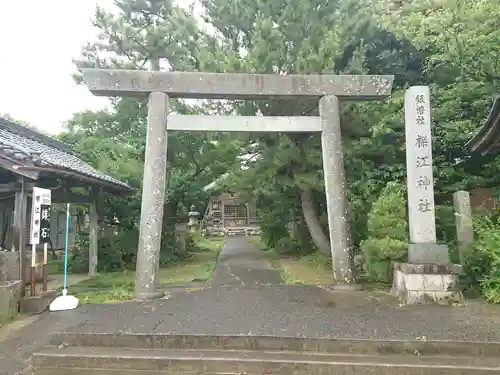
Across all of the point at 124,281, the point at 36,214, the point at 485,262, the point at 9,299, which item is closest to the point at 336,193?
the point at 485,262

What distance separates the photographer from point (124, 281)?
964 cm

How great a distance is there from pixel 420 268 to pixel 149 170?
5.27 metres

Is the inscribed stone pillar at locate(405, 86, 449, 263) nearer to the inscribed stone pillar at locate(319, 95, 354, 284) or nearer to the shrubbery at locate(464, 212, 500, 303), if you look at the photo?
the shrubbery at locate(464, 212, 500, 303)

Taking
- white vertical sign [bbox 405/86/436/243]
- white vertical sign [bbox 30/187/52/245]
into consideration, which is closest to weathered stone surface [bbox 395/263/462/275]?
white vertical sign [bbox 405/86/436/243]

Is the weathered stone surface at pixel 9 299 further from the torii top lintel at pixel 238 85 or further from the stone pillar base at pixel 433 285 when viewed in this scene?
the stone pillar base at pixel 433 285

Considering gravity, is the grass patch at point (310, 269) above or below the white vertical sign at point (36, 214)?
below

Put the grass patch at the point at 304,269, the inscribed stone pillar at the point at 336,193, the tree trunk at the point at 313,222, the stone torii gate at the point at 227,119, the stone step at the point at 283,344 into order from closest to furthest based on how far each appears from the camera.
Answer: the stone step at the point at 283,344 → the stone torii gate at the point at 227,119 → the inscribed stone pillar at the point at 336,193 → the grass patch at the point at 304,269 → the tree trunk at the point at 313,222

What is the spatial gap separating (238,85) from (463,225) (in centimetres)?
528

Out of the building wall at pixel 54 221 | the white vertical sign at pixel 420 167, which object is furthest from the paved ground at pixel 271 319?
the building wall at pixel 54 221

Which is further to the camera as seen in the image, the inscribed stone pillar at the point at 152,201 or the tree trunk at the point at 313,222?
the tree trunk at the point at 313,222

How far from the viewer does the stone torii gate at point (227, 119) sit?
7332 millimetres

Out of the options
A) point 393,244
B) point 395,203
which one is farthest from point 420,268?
point 395,203

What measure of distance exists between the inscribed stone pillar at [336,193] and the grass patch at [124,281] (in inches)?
149

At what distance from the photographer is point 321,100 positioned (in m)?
7.87
